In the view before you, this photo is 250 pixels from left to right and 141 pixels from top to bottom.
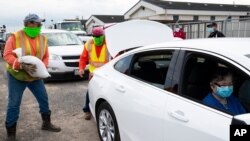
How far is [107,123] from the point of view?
160 inches

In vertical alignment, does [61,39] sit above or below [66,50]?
above

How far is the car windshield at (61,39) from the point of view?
10726 millimetres

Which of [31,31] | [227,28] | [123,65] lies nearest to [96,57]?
[31,31]

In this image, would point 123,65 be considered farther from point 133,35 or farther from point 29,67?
point 29,67

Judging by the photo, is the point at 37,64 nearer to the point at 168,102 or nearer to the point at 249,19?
the point at 168,102

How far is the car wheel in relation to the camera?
3.80 meters

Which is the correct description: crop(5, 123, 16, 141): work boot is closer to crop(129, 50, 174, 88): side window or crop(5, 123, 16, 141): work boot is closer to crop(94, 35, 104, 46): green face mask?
crop(94, 35, 104, 46): green face mask

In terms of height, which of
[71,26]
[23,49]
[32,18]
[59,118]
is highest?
[71,26]

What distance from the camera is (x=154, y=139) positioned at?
2953 mm

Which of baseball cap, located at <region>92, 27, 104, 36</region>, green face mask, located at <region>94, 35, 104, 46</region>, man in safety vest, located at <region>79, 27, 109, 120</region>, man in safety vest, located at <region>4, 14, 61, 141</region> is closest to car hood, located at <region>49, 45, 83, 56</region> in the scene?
man in safety vest, located at <region>79, 27, 109, 120</region>

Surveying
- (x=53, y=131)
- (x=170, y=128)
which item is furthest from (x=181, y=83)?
(x=53, y=131)

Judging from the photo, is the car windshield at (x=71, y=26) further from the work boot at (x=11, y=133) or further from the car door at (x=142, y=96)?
the car door at (x=142, y=96)

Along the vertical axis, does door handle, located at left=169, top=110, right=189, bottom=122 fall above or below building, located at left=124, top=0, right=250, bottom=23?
below

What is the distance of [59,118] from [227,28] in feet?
25.3
